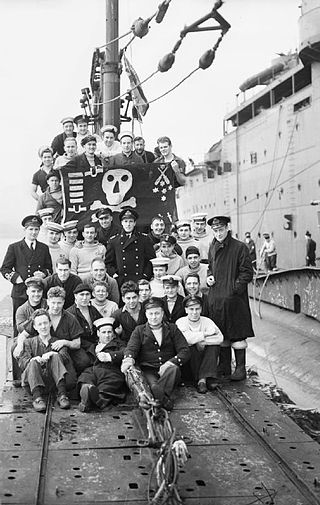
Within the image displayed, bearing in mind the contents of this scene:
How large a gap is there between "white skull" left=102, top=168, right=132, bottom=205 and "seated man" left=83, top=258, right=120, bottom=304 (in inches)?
80.0

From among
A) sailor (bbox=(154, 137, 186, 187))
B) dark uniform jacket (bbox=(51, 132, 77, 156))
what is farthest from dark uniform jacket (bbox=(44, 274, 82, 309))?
dark uniform jacket (bbox=(51, 132, 77, 156))

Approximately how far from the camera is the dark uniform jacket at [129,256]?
8.38 m

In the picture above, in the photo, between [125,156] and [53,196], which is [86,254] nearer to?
[53,196]

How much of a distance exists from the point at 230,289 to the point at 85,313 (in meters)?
1.63

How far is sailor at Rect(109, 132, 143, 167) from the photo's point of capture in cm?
998

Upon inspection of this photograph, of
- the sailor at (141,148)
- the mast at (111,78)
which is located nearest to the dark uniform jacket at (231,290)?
the sailor at (141,148)

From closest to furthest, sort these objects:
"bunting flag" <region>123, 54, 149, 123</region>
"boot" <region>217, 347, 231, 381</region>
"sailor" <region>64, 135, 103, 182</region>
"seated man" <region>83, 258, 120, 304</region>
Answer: "seated man" <region>83, 258, 120, 304</region> → "boot" <region>217, 347, 231, 381</region> → "sailor" <region>64, 135, 103, 182</region> → "bunting flag" <region>123, 54, 149, 123</region>

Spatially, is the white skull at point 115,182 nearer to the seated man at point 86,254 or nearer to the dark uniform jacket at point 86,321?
the seated man at point 86,254

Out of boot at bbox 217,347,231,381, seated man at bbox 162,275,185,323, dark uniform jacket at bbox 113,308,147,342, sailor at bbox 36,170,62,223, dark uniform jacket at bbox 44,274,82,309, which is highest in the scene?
sailor at bbox 36,170,62,223

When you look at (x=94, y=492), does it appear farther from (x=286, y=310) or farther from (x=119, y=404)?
(x=286, y=310)

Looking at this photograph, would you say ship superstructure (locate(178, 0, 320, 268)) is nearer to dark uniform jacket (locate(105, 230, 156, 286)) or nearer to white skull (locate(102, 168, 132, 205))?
white skull (locate(102, 168, 132, 205))

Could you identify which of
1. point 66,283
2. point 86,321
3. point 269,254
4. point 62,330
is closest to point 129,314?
point 86,321

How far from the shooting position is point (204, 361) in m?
7.34

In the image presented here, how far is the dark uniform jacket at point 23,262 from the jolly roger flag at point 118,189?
5.11 ft
